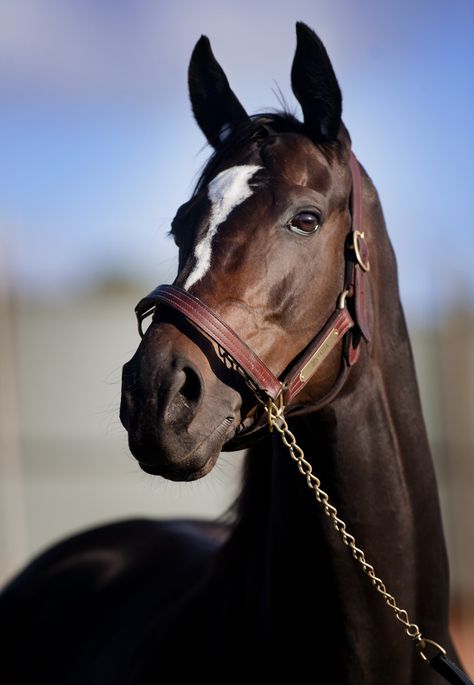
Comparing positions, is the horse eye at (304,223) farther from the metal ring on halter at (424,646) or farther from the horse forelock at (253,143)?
the metal ring on halter at (424,646)

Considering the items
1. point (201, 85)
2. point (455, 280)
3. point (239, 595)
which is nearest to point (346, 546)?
point (239, 595)

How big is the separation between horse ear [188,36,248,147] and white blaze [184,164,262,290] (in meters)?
0.40

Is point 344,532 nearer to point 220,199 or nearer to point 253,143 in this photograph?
point 220,199

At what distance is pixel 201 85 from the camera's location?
2.83 m

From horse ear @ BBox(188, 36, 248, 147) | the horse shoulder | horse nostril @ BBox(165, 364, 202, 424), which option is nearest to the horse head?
horse nostril @ BBox(165, 364, 202, 424)

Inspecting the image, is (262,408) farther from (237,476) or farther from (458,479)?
(458,479)

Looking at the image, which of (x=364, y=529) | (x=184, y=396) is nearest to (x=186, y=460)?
(x=184, y=396)

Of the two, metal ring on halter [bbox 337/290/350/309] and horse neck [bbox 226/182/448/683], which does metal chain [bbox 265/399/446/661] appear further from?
metal ring on halter [bbox 337/290/350/309]

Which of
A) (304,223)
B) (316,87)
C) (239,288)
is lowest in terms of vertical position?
(239,288)

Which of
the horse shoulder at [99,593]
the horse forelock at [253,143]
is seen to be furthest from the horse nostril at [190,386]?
the horse shoulder at [99,593]

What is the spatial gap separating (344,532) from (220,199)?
922 millimetres

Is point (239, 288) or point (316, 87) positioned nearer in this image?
point (239, 288)

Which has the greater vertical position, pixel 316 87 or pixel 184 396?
pixel 316 87

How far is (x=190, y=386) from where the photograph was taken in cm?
204
